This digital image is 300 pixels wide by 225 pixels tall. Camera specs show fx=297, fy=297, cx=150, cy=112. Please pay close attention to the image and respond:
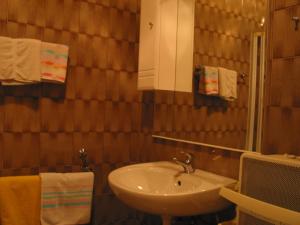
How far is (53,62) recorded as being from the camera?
194 centimetres

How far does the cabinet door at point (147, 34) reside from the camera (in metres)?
2.02

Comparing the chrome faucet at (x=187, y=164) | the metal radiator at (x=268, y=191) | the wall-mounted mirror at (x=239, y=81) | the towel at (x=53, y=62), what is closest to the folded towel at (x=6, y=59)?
the towel at (x=53, y=62)

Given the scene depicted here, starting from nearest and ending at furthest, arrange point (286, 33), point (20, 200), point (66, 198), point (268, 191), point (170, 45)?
1. point (268, 191)
2. point (286, 33)
3. point (20, 200)
4. point (66, 198)
5. point (170, 45)

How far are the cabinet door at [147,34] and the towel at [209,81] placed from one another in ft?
1.15

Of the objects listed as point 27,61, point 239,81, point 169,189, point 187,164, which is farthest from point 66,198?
point 239,81

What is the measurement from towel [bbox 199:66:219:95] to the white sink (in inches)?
20.0

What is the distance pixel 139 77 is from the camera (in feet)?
7.10

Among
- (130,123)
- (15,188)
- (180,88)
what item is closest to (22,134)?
(15,188)

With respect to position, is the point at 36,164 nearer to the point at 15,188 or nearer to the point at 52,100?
the point at 15,188

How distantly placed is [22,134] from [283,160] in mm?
1546

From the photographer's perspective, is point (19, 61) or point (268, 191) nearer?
point (268, 191)

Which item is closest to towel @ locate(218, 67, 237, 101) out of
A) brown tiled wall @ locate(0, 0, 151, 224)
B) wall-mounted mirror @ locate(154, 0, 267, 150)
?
wall-mounted mirror @ locate(154, 0, 267, 150)

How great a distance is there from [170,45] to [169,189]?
0.95 metres

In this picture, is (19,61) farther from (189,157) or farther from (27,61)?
(189,157)
